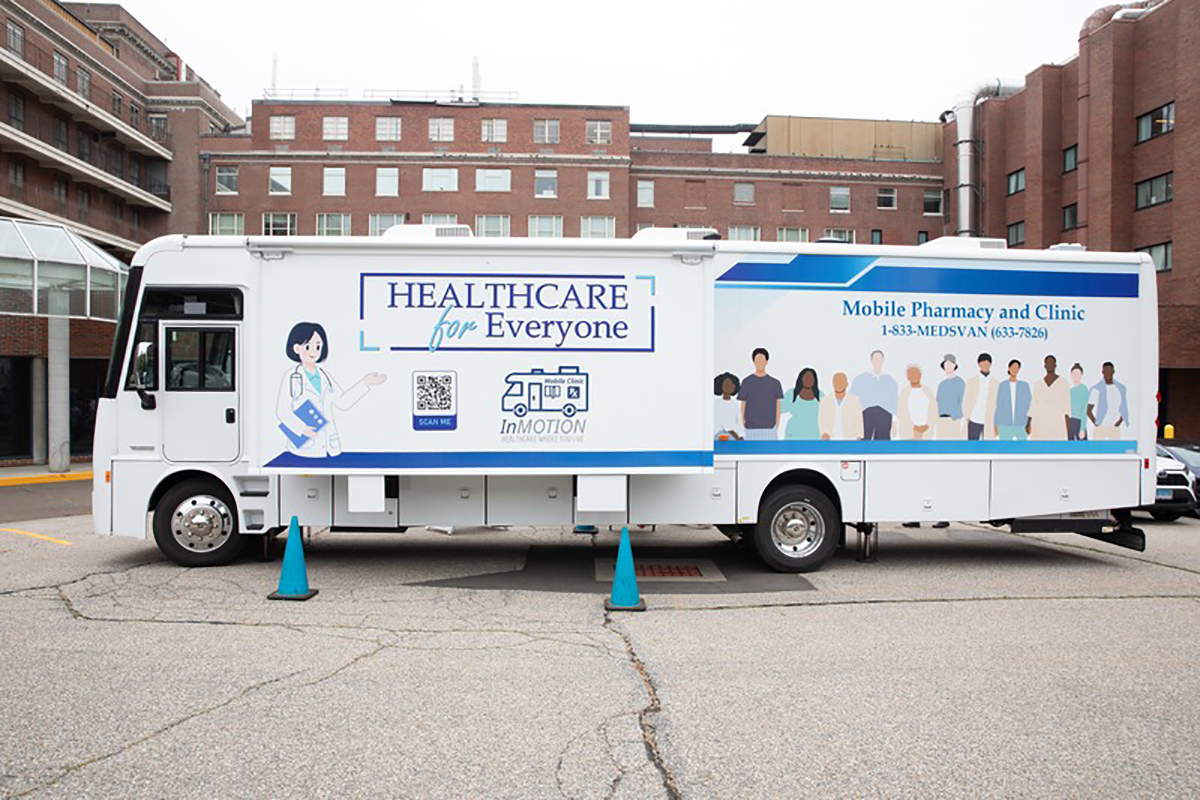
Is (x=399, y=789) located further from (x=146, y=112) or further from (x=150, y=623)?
(x=146, y=112)

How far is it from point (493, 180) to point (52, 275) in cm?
4025

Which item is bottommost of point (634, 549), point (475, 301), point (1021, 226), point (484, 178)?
point (634, 549)

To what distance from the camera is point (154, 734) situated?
4.98m

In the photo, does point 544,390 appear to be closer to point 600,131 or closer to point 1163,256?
point 1163,256

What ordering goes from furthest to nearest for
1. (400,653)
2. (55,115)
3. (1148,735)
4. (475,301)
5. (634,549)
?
(55,115)
(634,549)
(475,301)
(400,653)
(1148,735)

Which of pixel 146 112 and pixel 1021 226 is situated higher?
pixel 146 112

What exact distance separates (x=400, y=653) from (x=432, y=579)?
2.87 m

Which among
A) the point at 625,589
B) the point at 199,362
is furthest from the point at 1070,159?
the point at 199,362

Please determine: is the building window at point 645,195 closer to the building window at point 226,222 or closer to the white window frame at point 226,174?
the building window at point 226,222

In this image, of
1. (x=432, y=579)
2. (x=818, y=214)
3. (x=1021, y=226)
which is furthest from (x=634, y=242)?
A: (x=818, y=214)

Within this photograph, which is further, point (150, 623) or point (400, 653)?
point (150, 623)

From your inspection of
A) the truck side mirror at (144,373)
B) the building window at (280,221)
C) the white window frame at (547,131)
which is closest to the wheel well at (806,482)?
the truck side mirror at (144,373)

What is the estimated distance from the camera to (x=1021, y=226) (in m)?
55.1

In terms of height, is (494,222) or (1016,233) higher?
(494,222)
